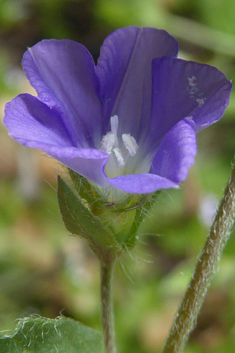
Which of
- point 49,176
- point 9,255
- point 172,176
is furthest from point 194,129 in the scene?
point 49,176

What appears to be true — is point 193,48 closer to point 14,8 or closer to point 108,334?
point 14,8

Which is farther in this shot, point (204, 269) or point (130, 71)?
point (130, 71)

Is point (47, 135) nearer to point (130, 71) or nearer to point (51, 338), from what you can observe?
point (130, 71)

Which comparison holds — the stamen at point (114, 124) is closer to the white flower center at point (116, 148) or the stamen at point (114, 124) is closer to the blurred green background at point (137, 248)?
the white flower center at point (116, 148)

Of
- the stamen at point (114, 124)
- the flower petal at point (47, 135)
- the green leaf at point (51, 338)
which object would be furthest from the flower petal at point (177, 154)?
the green leaf at point (51, 338)

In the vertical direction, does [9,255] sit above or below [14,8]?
below

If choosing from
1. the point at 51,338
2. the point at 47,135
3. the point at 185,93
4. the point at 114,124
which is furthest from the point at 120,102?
the point at 51,338
